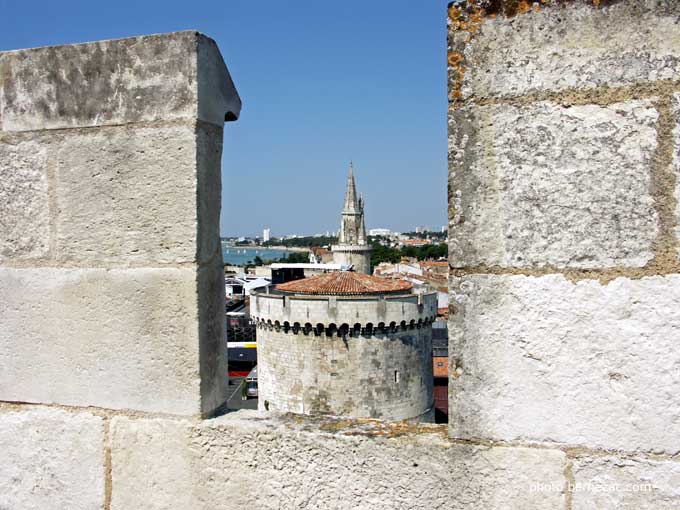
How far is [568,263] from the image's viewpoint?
74.9 inches

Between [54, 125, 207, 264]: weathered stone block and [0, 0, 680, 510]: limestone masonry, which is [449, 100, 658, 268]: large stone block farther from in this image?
[54, 125, 207, 264]: weathered stone block

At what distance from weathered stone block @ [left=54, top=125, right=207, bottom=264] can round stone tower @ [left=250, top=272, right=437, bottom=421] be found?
583 inches

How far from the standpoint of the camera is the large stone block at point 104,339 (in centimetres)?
225

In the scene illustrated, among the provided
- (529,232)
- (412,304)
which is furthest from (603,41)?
(412,304)

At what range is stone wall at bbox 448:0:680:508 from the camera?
1843 millimetres

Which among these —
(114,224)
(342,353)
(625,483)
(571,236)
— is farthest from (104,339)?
(342,353)

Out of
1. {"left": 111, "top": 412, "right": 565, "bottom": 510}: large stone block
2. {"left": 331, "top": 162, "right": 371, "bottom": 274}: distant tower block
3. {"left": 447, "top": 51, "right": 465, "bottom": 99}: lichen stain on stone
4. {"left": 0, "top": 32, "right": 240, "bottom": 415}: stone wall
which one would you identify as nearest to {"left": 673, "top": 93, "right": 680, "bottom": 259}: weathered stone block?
{"left": 447, "top": 51, "right": 465, "bottom": 99}: lichen stain on stone

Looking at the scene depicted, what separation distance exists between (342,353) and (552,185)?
51.1 feet

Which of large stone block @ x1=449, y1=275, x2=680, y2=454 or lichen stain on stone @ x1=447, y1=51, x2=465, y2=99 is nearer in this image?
large stone block @ x1=449, y1=275, x2=680, y2=454

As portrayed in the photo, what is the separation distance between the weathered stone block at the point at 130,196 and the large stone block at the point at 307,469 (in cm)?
65

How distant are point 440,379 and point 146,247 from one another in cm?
2524

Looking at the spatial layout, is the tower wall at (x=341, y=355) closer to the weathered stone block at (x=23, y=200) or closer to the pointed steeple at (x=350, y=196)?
the weathered stone block at (x=23, y=200)

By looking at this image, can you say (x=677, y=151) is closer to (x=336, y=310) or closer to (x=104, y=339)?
(x=104, y=339)

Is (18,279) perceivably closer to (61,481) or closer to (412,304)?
(61,481)
